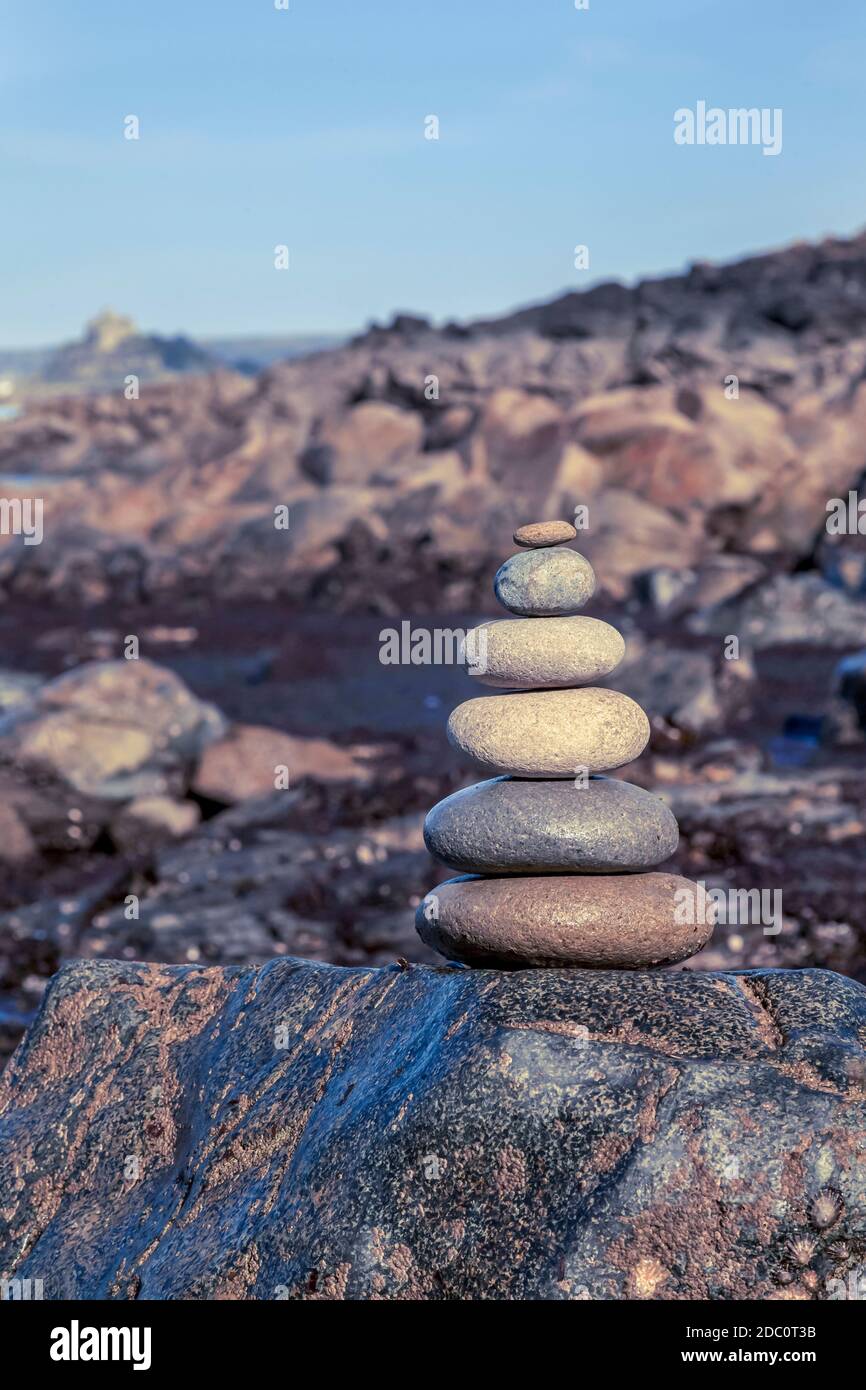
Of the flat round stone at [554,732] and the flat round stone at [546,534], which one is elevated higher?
the flat round stone at [546,534]

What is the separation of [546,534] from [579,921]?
1558 millimetres

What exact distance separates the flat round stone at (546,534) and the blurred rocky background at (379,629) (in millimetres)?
6294

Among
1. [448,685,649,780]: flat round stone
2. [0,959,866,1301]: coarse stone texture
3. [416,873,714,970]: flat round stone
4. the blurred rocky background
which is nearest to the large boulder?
the blurred rocky background

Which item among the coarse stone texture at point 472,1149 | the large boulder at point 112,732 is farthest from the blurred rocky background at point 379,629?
the coarse stone texture at point 472,1149

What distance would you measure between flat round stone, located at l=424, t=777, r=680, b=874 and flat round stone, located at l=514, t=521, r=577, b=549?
3.19 ft

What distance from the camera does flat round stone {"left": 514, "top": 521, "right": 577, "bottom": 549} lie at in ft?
19.5

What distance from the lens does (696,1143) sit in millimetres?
4418

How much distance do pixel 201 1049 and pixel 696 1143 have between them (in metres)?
2.09

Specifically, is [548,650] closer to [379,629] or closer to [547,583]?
[547,583]

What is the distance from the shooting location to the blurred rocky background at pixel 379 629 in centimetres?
1361

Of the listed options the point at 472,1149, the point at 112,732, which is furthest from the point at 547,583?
the point at 112,732

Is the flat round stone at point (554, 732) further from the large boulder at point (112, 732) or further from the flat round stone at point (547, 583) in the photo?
the large boulder at point (112, 732)

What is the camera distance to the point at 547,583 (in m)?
5.87
